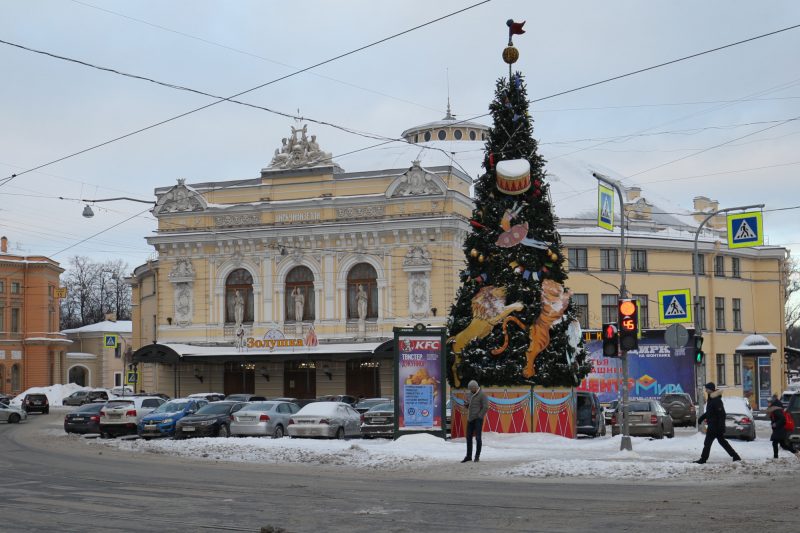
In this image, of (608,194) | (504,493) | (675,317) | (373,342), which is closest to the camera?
(504,493)

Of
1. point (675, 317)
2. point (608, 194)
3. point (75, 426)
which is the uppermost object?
point (608, 194)

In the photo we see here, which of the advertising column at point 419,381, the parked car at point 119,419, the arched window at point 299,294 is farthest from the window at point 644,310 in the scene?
the advertising column at point 419,381

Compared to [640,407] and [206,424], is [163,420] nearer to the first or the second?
[206,424]

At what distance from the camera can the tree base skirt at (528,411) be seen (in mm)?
28641

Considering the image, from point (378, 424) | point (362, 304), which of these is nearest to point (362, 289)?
point (362, 304)

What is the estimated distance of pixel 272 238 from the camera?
55812mm

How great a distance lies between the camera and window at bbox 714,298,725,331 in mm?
65250

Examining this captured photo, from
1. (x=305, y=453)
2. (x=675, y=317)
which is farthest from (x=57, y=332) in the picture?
(x=305, y=453)

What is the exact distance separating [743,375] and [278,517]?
56165 millimetres

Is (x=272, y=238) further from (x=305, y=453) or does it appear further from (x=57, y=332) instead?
(x=57, y=332)

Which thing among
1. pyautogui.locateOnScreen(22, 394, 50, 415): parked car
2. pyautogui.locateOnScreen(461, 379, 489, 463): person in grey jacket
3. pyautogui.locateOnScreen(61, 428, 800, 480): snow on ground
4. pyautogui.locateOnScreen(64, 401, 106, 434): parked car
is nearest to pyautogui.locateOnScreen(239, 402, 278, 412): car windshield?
pyautogui.locateOnScreen(61, 428, 800, 480): snow on ground

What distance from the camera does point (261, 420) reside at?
31.2m

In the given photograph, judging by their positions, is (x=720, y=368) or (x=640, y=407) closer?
(x=640, y=407)

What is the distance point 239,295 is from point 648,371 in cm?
2205
